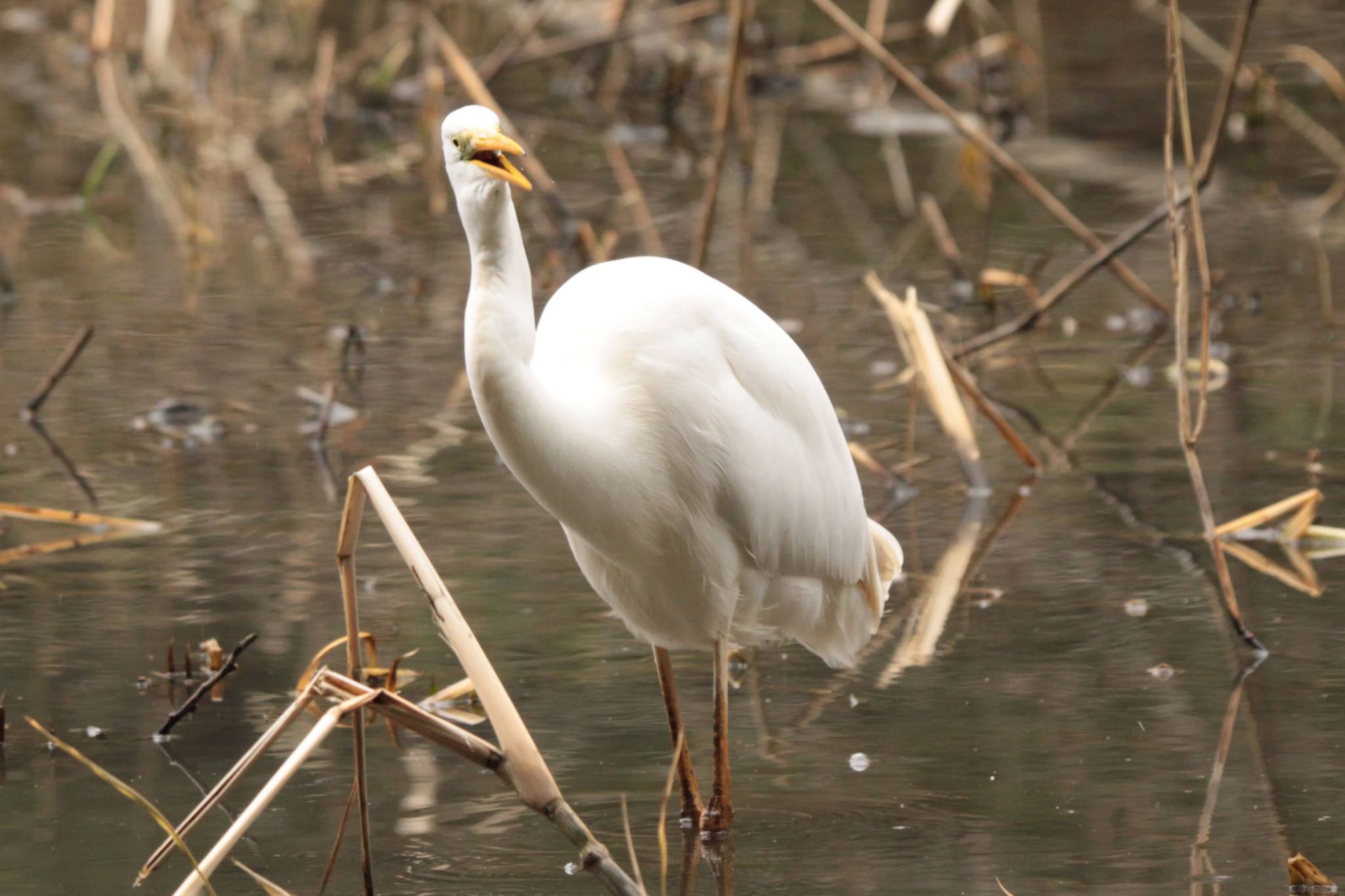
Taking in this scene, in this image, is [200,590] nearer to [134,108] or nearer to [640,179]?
[640,179]

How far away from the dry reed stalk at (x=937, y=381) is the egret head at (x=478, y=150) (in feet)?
9.31

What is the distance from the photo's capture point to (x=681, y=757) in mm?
3939

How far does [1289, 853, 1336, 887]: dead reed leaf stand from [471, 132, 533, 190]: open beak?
167 centimetres

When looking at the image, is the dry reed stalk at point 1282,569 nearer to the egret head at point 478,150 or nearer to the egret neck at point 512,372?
the egret neck at point 512,372

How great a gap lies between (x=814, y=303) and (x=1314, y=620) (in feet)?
12.2

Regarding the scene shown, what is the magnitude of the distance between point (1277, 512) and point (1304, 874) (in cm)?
195

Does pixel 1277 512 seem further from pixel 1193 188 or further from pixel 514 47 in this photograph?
pixel 514 47

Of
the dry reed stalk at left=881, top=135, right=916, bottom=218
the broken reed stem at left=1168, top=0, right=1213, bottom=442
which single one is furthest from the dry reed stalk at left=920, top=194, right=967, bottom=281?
the broken reed stem at left=1168, top=0, right=1213, bottom=442

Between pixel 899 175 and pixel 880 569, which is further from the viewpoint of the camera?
pixel 899 175

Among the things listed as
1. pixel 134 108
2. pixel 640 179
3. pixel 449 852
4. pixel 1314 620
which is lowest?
pixel 449 852

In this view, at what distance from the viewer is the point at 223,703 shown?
4.57m

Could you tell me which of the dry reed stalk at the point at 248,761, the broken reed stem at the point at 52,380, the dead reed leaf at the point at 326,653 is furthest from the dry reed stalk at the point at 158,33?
the dry reed stalk at the point at 248,761

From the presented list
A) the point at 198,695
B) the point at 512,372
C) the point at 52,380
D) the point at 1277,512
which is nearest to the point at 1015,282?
the point at 1277,512

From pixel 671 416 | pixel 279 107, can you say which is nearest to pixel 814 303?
pixel 671 416
